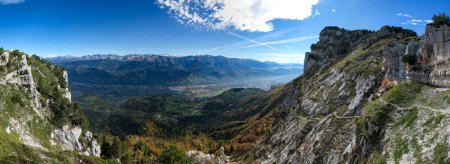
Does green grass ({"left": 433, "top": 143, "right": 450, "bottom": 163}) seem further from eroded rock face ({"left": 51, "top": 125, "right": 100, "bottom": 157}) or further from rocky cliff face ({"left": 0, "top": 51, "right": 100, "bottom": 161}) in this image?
eroded rock face ({"left": 51, "top": 125, "right": 100, "bottom": 157})

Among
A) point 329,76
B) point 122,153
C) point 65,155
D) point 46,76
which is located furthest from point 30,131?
point 329,76

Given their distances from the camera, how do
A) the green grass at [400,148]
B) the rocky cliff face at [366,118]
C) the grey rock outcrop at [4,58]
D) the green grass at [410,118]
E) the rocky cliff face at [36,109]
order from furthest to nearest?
the grey rock outcrop at [4,58] → the rocky cliff face at [36,109] → the green grass at [410,118] → the rocky cliff face at [366,118] → the green grass at [400,148]

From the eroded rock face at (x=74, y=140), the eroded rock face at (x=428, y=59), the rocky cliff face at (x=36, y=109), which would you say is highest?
the eroded rock face at (x=428, y=59)

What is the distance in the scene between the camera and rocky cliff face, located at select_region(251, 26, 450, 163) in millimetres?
67306

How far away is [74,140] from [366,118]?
375 feet

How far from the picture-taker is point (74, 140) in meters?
148

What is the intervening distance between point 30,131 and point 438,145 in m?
116

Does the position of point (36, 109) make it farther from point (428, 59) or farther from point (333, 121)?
point (428, 59)

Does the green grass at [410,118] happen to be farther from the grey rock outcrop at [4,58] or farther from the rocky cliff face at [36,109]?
the grey rock outcrop at [4,58]

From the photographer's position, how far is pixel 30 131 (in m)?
120

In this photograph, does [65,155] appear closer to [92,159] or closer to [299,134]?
[92,159]

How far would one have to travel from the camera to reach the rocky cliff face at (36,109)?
367 ft

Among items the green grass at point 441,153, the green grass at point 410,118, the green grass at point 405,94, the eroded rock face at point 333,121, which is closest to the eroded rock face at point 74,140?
the eroded rock face at point 333,121

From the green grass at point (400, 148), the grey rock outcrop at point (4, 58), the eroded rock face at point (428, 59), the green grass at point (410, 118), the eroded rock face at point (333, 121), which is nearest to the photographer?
the green grass at point (400, 148)
